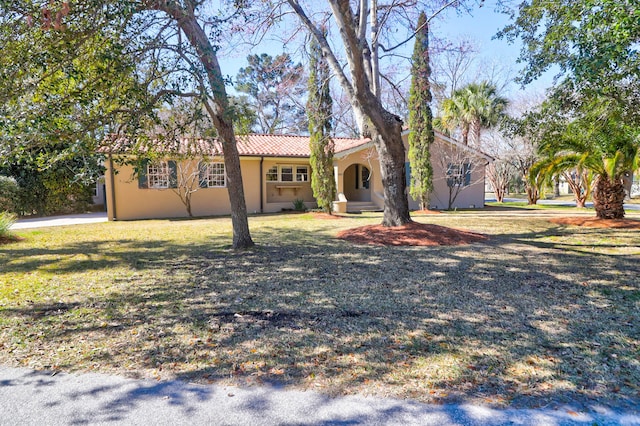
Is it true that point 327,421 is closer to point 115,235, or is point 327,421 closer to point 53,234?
point 115,235

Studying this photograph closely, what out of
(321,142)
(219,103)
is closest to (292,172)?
(321,142)

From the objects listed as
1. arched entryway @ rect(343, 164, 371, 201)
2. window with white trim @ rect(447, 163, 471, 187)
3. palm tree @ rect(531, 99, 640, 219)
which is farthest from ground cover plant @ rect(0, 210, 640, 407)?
arched entryway @ rect(343, 164, 371, 201)

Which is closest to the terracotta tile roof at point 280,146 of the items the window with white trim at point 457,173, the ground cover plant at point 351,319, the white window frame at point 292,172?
the white window frame at point 292,172

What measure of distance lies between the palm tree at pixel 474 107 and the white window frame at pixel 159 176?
17.1m

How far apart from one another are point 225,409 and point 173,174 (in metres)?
15.3

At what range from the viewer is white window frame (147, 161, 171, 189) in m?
16.4

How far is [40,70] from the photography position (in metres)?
5.68

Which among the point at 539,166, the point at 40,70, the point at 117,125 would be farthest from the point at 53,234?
the point at 539,166

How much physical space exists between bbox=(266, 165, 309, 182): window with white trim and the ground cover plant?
11.6 m

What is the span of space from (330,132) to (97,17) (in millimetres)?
11574

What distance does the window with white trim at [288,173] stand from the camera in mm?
19547

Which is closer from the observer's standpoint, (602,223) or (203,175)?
(602,223)

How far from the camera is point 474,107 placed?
24516mm

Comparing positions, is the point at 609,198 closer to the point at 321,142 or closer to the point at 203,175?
the point at 321,142
